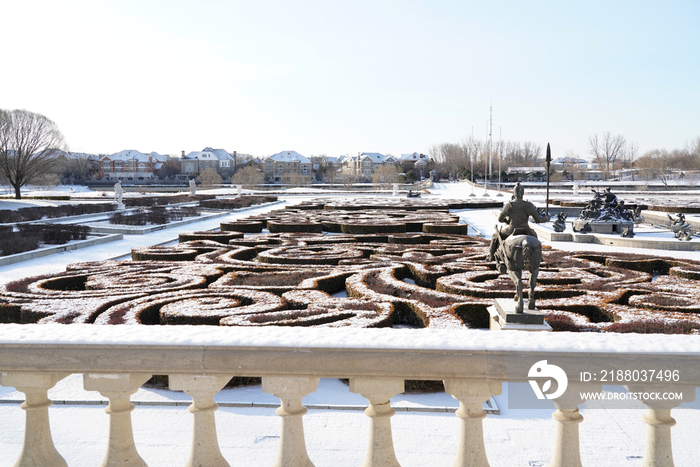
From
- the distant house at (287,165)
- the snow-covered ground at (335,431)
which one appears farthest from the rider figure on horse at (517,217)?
the distant house at (287,165)

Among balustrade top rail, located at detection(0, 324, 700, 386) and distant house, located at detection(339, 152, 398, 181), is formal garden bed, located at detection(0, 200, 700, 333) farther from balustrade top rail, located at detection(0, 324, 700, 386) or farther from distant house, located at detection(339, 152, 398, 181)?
distant house, located at detection(339, 152, 398, 181)

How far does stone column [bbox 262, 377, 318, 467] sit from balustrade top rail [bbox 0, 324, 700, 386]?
5cm

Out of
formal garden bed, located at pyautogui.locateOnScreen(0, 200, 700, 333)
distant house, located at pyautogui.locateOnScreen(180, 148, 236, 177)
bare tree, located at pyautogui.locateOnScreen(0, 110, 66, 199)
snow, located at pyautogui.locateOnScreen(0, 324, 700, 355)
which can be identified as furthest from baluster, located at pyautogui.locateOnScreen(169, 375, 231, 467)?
distant house, located at pyautogui.locateOnScreen(180, 148, 236, 177)

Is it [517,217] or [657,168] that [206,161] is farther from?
[517,217]

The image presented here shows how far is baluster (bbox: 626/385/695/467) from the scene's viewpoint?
200 cm

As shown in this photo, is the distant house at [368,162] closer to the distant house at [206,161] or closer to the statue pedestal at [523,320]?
the distant house at [206,161]

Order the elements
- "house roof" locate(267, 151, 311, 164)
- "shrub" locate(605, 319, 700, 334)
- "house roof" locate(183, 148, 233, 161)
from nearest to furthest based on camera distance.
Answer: "shrub" locate(605, 319, 700, 334), "house roof" locate(183, 148, 233, 161), "house roof" locate(267, 151, 311, 164)

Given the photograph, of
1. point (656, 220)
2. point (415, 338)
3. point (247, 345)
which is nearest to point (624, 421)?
point (415, 338)

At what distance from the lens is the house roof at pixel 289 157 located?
4353 inches

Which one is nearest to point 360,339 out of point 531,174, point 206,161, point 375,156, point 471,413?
point 471,413

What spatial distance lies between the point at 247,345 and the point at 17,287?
8030 mm

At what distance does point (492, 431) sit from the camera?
443 cm

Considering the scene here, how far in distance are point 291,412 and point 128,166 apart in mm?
114086

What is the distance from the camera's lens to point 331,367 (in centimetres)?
209
